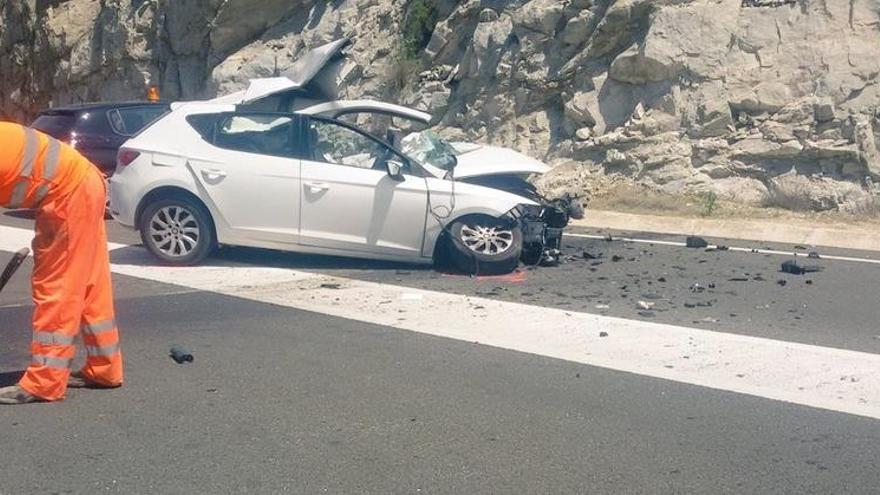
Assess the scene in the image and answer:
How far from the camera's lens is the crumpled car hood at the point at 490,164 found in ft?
A: 35.9

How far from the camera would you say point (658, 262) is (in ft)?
36.6

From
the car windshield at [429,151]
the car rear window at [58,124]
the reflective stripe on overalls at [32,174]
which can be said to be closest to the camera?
the reflective stripe on overalls at [32,174]

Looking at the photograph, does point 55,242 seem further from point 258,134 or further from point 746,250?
point 746,250

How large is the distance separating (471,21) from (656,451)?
14.9 meters

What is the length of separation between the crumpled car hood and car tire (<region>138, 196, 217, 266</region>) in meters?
2.42

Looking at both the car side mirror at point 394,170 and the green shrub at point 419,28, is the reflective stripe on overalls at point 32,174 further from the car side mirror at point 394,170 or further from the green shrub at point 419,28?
the green shrub at point 419,28

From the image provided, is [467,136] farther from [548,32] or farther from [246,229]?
[246,229]

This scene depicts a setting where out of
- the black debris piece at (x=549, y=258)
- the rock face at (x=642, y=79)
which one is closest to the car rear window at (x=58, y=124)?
the rock face at (x=642, y=79)

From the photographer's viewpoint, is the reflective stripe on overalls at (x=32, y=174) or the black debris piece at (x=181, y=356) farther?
the black debris piece at (x=181, y=356)

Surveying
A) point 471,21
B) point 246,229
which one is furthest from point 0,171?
point 471,21

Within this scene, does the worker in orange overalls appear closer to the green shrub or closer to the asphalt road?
the asphalt road

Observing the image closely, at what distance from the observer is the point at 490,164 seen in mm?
11148

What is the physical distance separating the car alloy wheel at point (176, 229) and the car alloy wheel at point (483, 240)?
250cm

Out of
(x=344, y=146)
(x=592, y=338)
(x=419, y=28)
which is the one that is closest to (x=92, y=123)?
(x=344, y=146)
